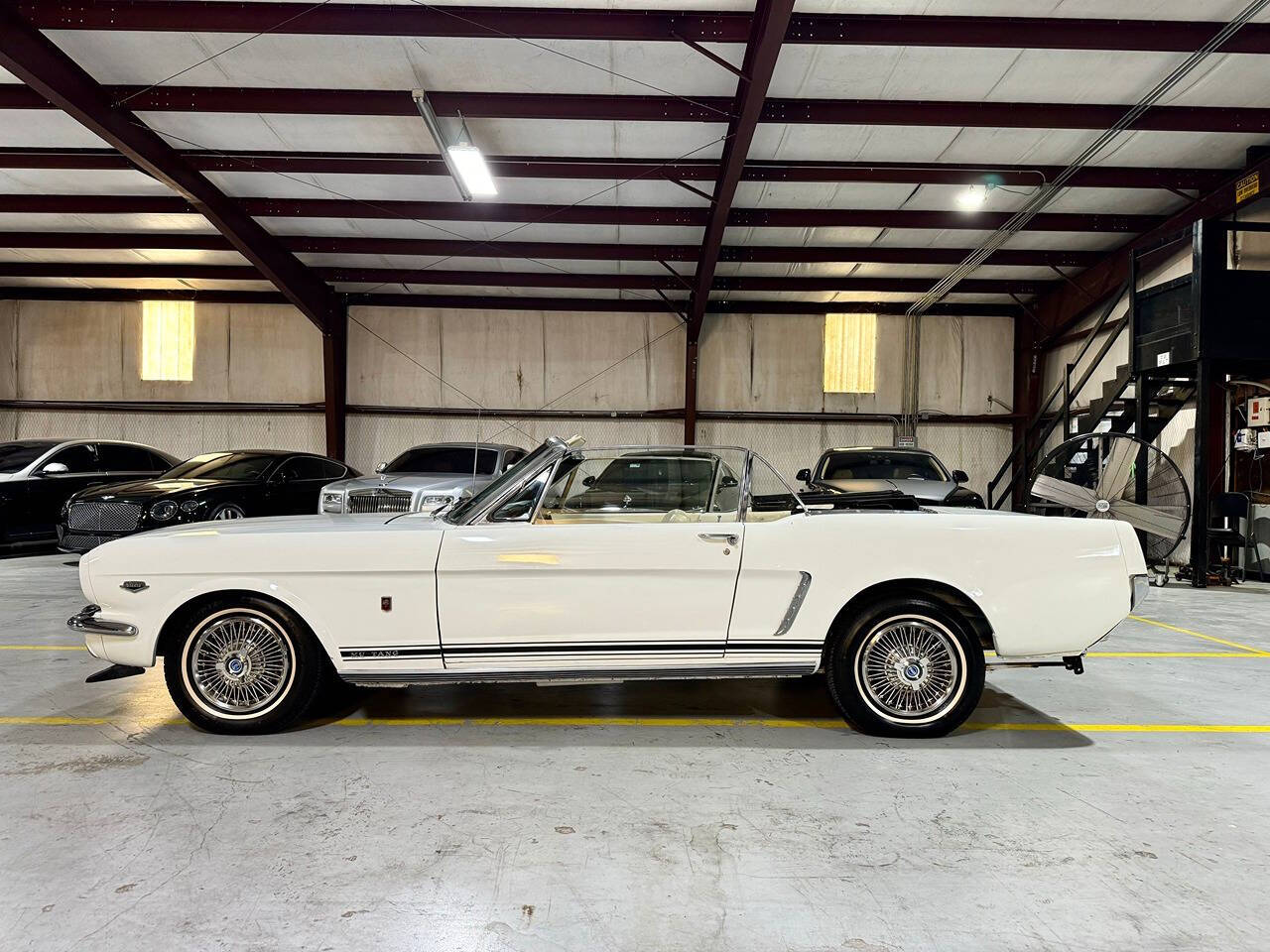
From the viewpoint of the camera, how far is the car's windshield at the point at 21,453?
8.84m

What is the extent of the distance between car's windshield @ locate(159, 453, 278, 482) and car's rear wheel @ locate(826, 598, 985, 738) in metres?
7.83

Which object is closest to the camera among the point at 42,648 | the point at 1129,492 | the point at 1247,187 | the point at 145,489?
the point at 42,648

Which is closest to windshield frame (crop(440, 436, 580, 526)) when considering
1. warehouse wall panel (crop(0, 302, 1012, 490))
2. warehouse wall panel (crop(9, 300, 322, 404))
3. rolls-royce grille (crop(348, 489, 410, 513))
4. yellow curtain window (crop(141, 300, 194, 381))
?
rolls-royce grille (crop(348, 489, 410, 513))

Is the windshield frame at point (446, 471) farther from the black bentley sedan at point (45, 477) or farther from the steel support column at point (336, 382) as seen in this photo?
the steel support column at point (336, 382)

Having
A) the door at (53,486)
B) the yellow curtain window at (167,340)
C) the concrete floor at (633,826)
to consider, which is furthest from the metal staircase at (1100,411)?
the yellow curtain window at (167,340)

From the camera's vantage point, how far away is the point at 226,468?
8.83m

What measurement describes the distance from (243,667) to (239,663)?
0.02m

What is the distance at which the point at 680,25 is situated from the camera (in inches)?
274

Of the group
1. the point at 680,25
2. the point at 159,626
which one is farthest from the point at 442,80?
the point at 159,626

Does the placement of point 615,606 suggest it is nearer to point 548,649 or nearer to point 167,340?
point 548,649

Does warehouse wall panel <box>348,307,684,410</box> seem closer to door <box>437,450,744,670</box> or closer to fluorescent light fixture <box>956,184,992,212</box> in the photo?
fluorescent light fixture <box>956,184,992,212</box>

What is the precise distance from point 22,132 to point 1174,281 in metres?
14.4

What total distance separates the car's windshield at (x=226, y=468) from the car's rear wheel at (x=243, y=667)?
20.0ft

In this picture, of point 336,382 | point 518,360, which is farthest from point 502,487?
point 336,382
